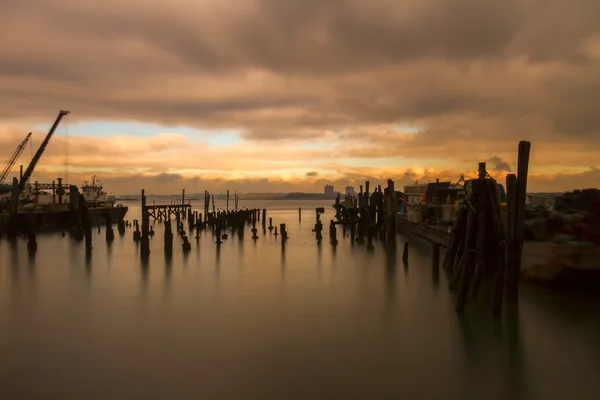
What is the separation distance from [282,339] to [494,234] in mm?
7407

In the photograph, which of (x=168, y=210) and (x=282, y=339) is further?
(x=168, y=210)

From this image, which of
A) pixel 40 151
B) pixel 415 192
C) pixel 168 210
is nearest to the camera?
pixel 415 192

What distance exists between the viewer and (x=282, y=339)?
489 inches

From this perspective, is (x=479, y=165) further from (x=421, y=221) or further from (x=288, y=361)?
(x=421, y=221)

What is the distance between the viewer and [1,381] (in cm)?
960

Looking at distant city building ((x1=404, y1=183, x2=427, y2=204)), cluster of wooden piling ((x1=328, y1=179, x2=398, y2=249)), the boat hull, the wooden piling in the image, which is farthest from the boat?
the wooden piling

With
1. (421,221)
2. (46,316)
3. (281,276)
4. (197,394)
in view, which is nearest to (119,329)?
(46,316)

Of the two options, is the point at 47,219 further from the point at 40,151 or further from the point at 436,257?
the point at 436,257

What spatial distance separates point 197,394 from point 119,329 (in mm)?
5545

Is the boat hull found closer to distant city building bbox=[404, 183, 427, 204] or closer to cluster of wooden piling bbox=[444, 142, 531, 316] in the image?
distant city building bbox=[404, 183, 427, 204]

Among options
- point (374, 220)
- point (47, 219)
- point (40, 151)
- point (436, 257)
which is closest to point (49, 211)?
point (47, 219)

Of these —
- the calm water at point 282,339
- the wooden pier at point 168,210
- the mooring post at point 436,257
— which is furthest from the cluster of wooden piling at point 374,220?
the wooden pier at point 168,210

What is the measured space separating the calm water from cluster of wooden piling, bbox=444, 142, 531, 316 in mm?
1023

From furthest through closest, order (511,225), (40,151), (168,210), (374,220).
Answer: (168,210), (40,151), (374,220), (511,225)
